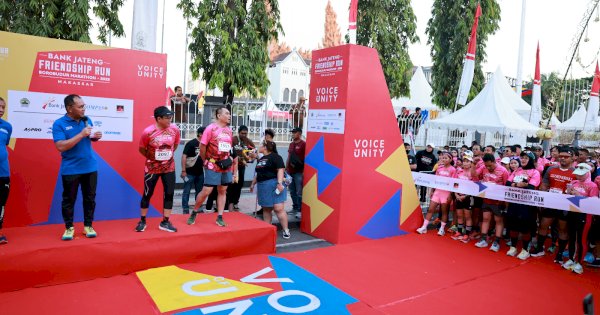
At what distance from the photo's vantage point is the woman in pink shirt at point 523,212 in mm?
6820

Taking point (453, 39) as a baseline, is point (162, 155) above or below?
below

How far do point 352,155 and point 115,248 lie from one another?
3.86m

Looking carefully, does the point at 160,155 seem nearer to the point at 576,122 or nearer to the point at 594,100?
the point at 594,100

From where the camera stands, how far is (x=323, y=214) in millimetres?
7402

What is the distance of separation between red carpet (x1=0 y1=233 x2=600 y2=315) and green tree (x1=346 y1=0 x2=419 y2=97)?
11215 millimetres

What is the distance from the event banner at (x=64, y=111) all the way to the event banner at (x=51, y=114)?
0.01 metres

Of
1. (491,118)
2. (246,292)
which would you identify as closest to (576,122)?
(491,118)

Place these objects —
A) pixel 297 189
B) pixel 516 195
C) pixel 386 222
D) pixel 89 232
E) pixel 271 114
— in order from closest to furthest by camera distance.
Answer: pixel 89 232
pixel 516 195
pixel 386 222
pixel 297 189
pixel 271 114

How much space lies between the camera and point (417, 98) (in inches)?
787

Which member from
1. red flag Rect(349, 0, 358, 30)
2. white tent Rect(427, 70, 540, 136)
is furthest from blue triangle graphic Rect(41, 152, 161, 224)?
white tent Rect(427, 70, 540, 136)

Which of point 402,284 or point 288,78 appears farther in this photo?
point 288,78

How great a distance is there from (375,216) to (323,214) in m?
0.93

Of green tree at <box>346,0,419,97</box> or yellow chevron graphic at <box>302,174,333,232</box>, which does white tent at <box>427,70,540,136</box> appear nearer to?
green tree at <box>346,0,419,97</box>

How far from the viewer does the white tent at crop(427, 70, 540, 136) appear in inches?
485
